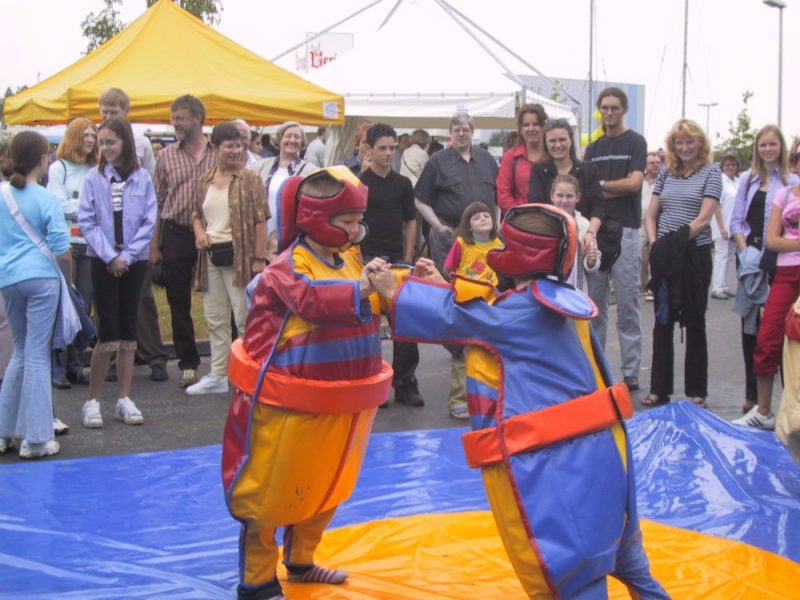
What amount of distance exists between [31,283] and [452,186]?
2748mm

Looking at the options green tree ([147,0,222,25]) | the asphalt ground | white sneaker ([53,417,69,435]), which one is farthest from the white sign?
white sneaker ([53,417,69,435])

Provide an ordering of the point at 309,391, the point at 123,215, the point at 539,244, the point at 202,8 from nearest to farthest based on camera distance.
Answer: the point at 539,244, the point at 309,391, the point at 123,215, the point at 202,8

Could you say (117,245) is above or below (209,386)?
above

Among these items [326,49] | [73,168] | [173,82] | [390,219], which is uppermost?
[326,49]

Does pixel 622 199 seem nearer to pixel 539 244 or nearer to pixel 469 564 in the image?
pixel 469 564

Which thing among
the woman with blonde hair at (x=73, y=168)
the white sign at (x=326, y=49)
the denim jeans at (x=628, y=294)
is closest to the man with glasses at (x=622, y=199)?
the denim jeans at (x=628, y=294)

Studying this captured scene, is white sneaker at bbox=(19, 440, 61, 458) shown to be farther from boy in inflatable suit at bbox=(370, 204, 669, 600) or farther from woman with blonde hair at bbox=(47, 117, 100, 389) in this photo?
boy in inflatable suit at bbox=(370, 204, 669, 600)

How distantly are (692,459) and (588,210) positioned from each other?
6.27 feet

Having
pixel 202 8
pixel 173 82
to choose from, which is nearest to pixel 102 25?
pixel 202 8

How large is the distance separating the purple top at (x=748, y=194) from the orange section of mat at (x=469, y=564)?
9.21 ft

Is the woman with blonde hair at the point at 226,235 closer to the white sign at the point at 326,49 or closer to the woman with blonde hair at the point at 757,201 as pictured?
the woman with blonde hair at the point at 757,201

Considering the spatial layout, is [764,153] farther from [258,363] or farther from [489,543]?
[258,363]

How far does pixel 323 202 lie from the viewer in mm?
3135

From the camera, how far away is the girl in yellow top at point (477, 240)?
5.79 metres
